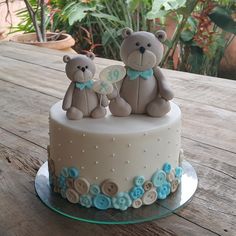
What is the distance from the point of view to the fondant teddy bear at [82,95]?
2.15 feet

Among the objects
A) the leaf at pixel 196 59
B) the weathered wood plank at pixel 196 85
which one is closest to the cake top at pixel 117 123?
the weathered wood plank at pixel 196 85

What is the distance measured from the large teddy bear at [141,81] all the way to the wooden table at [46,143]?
7.0 inches

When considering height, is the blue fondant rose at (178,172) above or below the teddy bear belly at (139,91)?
below

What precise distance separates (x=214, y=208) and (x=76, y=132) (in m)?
0.26

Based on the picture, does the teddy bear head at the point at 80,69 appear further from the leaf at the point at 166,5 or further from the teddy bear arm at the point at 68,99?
the leaf at the point at 166,5

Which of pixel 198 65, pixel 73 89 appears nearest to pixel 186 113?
pixel 73 89

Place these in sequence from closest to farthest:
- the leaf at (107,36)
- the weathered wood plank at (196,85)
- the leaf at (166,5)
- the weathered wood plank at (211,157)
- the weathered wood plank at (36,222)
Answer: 1. the weathered wood plank at (36,222)
2. the weathered wood plank at (211,157)
3. the weathered wood plank at (196,85)
4. the leaf at (166,5)
5. the leaf at (107,36)

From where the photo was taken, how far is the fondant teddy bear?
65cm

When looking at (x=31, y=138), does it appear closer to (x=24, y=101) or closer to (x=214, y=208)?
(x=24, y=101)

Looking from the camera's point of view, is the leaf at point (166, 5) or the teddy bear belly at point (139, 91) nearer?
the teddy bear belly at point (139, 91)

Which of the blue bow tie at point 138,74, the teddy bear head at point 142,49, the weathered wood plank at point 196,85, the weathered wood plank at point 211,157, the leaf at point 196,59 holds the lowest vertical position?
the leaf at point 196,59

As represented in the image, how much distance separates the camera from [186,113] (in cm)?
113

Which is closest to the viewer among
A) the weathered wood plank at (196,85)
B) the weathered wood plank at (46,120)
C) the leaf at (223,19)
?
the weathered wood plank at (46,120)

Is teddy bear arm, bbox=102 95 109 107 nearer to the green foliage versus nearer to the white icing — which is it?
the white icing
